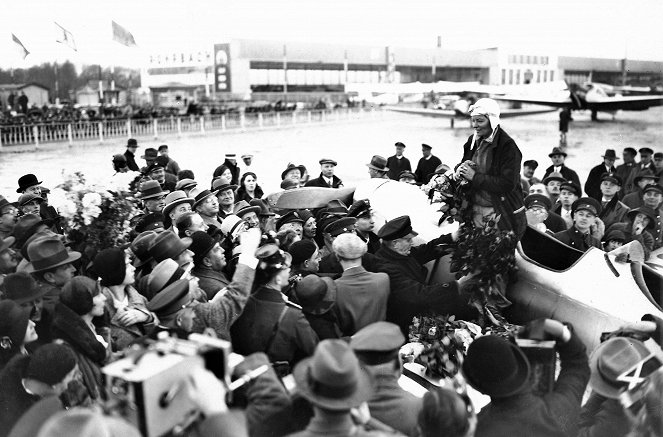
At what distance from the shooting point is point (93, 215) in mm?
4734

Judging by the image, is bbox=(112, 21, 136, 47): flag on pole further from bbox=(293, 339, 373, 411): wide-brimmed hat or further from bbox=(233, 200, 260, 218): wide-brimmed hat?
bbox=(293, 339, 373, 411): wide-brimmed hat

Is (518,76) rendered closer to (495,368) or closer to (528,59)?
(528,59)

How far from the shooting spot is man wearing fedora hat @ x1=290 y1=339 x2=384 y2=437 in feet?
6.75

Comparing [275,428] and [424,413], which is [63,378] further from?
[424,413]

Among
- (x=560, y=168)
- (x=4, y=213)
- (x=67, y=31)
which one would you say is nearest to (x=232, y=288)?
(x=4, y=213)

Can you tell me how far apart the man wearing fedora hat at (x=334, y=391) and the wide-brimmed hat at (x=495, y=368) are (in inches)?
20.2

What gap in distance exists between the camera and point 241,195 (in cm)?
829

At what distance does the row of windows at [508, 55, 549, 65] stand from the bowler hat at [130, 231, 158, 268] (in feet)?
232

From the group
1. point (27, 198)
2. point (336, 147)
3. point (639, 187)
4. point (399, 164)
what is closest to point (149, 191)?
point (27, 198)

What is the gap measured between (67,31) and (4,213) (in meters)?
18.3

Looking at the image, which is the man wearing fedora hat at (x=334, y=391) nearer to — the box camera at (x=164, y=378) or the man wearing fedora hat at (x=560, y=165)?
the box camera at (x=164, y=378)

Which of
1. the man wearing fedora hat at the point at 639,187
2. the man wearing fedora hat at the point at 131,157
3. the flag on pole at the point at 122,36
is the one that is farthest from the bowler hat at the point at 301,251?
the flag on pole at the point at 122,36

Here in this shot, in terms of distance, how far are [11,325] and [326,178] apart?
628cm

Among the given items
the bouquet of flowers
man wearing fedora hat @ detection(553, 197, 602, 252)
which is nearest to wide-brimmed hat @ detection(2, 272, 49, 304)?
the bouquet of flowers
